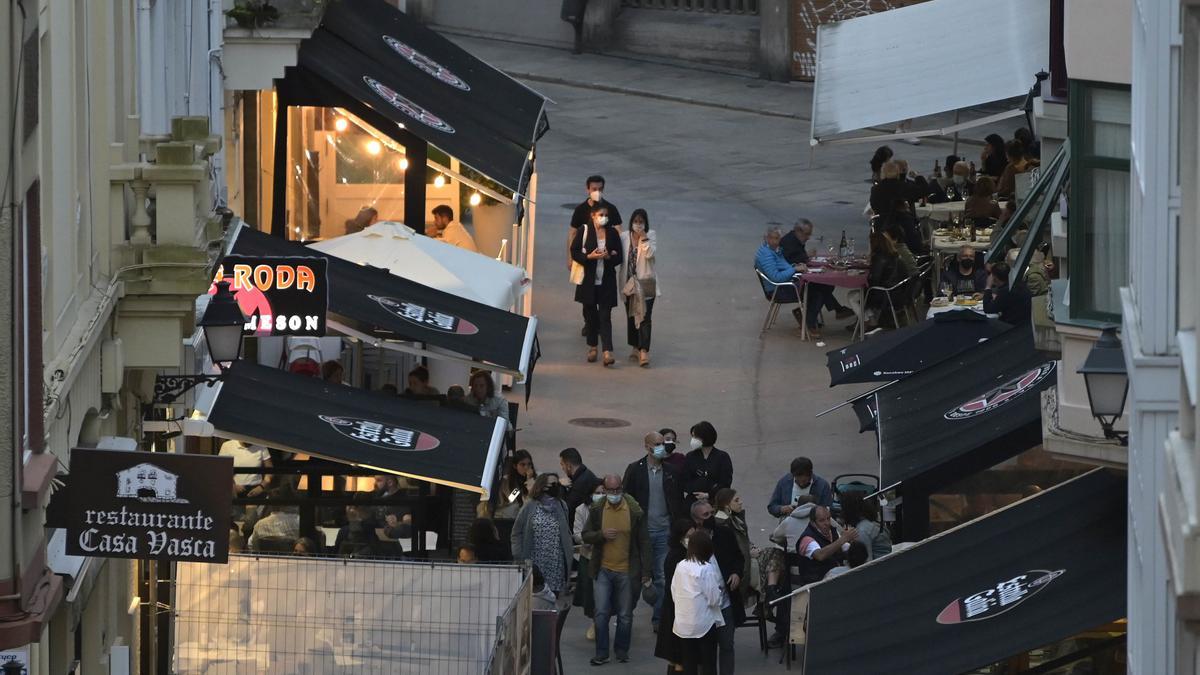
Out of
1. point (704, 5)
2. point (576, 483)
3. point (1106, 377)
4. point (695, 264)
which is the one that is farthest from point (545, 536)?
point (704, 5)

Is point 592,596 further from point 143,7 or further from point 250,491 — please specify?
point 143,7

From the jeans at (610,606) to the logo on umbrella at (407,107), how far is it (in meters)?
7.51

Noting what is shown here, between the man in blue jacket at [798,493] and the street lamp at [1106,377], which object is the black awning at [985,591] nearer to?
the street lamp at [1106,377]

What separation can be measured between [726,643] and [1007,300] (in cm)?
524

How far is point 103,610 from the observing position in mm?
14086

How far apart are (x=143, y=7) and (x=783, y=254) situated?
12.9 m

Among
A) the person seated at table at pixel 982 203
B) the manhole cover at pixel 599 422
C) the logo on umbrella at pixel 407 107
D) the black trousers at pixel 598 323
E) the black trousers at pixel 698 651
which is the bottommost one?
the black trousers at pixel 698 651

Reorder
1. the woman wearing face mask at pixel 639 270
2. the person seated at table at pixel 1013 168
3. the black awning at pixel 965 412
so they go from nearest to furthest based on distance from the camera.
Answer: the black awning at pixel 965 412
the woman wearing face mask at pixel 639 270
the person seated at table at pixel 1013 168

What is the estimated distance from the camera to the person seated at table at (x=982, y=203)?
89.4 ft

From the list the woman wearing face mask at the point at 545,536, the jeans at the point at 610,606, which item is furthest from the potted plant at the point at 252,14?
the jeans at the point at 610,606

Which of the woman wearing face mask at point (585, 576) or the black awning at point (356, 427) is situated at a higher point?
the black awning at point (356, 427)

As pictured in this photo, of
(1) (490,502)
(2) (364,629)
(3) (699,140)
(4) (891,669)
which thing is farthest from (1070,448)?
(3) (699,140)

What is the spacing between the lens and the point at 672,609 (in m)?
16.7

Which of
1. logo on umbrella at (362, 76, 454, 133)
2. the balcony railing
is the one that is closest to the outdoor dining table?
logo on umbrella at (362, 76, 454, 133)
